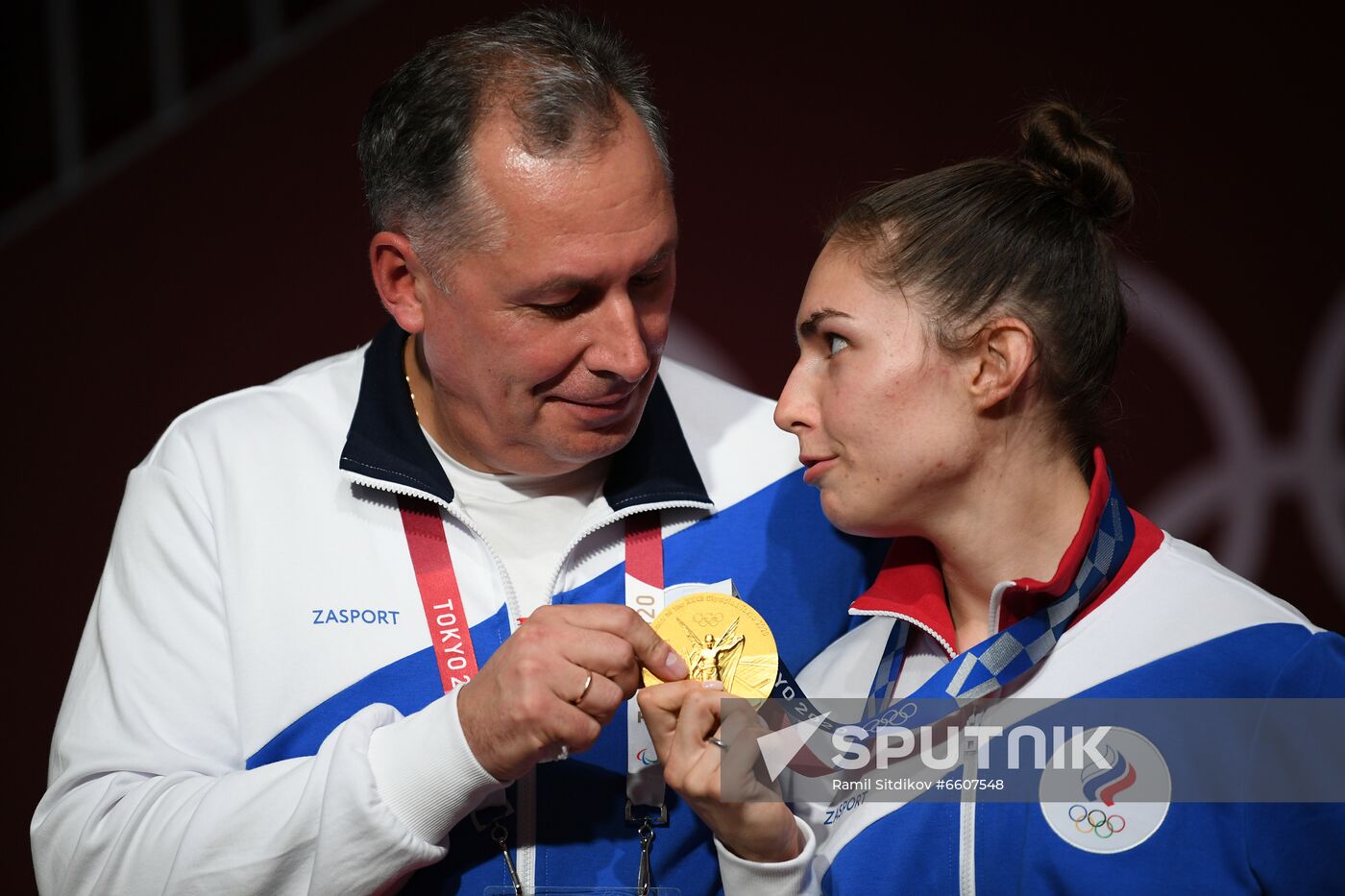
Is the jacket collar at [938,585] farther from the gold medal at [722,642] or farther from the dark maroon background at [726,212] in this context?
the dark maroon background at [726,212]

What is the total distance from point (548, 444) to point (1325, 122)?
3004 mm

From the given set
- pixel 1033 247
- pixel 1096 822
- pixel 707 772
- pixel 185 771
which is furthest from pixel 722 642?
pixel 185 771

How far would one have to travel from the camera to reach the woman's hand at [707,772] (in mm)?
1610

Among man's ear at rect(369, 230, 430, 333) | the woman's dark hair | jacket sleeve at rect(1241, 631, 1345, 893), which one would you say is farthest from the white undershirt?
jacket sleeve at rect(1241, 631, 1345, 893)

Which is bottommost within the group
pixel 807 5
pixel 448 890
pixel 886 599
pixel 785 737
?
pixel 448 890

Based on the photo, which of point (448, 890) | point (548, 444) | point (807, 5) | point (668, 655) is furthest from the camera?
point (807, 5)

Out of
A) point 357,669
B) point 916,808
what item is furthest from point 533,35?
point 916,808

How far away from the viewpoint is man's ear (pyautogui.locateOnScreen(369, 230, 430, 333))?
199cm

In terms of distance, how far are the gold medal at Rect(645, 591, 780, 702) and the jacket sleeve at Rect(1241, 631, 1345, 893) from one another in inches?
23.0

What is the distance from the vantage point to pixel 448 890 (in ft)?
5.95

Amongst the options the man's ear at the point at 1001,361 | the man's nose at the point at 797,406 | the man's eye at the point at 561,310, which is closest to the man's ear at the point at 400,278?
the man's eye at the point at 561,310

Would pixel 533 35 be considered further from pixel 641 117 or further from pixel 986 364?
pixel 986 364

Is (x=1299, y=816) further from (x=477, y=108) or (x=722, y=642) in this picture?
(x=477, y=108)

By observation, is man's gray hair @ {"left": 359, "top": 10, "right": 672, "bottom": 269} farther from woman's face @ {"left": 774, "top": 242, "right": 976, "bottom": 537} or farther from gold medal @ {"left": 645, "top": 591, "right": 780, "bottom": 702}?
gold medal @ {"left": 645, "top": 591, "right": 780, "bottom": 702}
